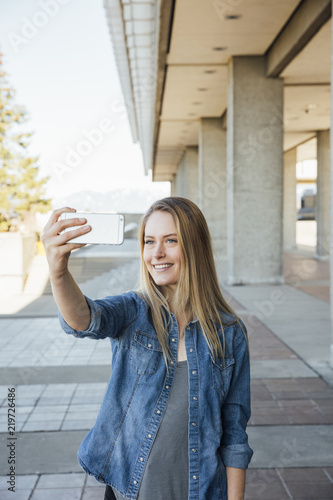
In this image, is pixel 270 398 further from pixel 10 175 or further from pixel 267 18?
pixel 10 175

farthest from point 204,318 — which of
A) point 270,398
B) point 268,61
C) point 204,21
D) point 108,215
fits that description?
point 268,61

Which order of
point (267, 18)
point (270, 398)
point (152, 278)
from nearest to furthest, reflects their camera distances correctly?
point (152, 278) → point (270, 398) → point (267, 18)

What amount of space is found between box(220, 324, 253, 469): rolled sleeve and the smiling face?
0.30 meters

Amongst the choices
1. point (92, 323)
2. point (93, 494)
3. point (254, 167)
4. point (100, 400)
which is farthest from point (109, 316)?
point (254, 167)

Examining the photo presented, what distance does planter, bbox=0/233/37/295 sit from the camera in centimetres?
1321

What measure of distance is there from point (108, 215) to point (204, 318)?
505 mm

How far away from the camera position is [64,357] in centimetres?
677

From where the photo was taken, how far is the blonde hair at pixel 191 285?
1767mm

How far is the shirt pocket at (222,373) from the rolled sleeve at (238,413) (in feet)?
0.10

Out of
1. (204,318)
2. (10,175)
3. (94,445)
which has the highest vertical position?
(10,175)

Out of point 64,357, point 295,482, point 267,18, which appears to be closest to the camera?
point 295,482

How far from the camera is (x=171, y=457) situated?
168cm

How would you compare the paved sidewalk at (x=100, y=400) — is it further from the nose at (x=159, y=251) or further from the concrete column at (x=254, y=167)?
the concrete column at (x=254, y=167)

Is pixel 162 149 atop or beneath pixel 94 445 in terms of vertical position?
atop
